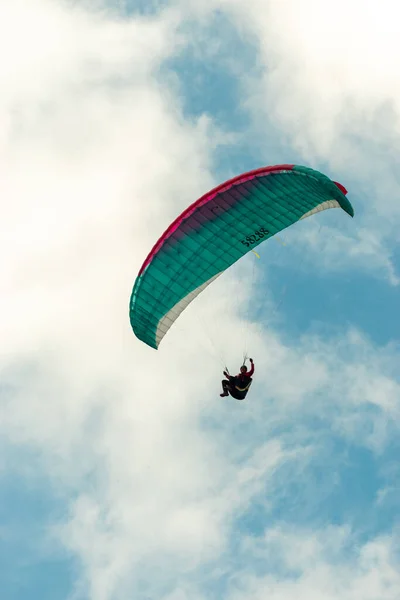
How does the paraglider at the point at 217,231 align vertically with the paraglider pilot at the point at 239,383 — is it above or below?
above

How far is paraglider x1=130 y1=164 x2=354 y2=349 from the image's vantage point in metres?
29.9

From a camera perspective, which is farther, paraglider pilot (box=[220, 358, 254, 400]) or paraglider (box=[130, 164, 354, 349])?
paraglider pilot (box=[220, 358, 254, 400])

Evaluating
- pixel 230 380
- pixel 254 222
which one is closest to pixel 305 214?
pixel 254 222

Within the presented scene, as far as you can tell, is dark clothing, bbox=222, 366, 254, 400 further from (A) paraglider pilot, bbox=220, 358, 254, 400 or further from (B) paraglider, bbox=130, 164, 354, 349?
(B) paraglider, bbox=130, 164, 354, 349

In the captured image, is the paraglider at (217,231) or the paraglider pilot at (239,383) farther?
the paraglider pilot at (239,383)

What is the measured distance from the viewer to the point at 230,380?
107 ft

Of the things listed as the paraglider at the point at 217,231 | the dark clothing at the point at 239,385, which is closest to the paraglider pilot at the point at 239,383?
the dark clothing at the point at 239,385

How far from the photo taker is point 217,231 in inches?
1241

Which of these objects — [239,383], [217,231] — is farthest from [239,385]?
[217,231]

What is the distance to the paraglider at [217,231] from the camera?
2991 centimetres

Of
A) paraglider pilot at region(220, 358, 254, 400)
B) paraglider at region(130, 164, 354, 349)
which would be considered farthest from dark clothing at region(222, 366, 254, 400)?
paraglider at region(130, 164, 354, 349)

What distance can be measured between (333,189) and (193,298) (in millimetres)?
8065

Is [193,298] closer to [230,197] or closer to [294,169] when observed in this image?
[230,197]

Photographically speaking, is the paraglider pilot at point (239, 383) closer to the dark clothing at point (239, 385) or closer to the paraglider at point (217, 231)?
the dark clothing at point (239, 385)
